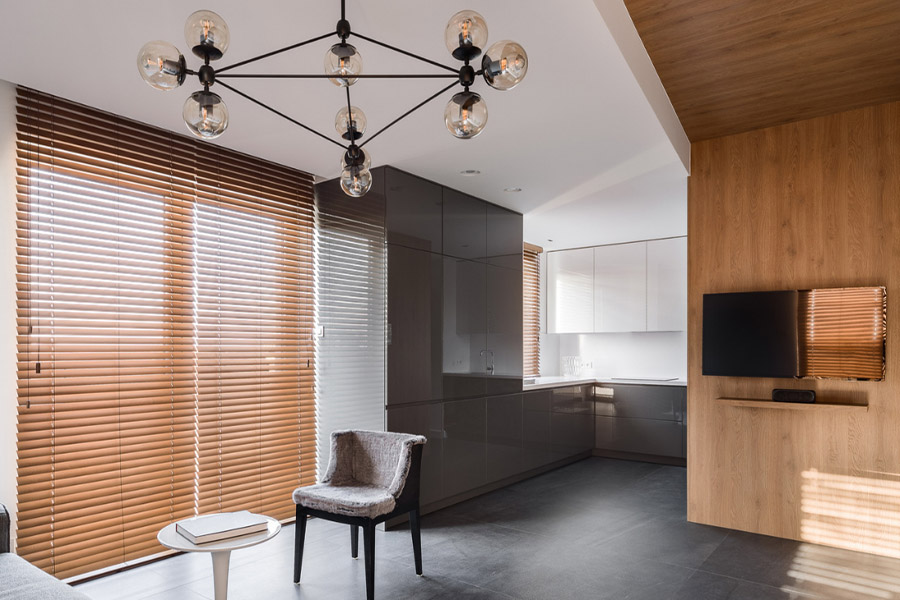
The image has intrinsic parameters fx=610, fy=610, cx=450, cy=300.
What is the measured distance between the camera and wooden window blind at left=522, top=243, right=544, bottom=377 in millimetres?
7164

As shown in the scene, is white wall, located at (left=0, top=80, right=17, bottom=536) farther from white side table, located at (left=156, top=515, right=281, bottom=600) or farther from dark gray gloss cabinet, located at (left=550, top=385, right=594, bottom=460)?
dark gray gloss cabinet, located at (left=550, top=385, right=594, bottom=460)

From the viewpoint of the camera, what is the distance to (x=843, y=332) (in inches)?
138

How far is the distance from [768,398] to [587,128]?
205cm

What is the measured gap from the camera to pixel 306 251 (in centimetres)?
432

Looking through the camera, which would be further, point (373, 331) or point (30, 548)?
point (373, 331)

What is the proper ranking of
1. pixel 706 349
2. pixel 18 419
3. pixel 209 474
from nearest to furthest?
pixel 18 419, pixel 209 474, pixel 706 349

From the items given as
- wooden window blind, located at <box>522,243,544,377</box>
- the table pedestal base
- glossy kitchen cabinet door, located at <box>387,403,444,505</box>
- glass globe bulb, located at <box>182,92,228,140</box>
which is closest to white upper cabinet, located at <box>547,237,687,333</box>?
wooden window blind, located at <box>522,243,544,377</box>

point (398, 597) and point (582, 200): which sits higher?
point (582, 200)

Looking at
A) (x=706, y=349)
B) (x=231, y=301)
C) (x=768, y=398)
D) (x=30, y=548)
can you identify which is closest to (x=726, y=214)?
(x=706, y=349)

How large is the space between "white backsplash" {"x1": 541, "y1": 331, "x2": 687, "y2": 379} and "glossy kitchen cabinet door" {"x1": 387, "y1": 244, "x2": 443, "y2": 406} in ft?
10.7

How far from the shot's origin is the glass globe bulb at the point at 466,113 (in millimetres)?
1672

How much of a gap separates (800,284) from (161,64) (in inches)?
145

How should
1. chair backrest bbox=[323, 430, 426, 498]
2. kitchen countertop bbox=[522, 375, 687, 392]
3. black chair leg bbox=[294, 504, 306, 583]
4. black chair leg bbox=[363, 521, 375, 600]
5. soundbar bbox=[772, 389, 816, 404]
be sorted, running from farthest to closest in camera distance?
1. kitchen countertop bbox=[522, 375, 687, 392]
2. soundbar bbox=[772, 389, 816, 404]
3. chair backrest bbox=[323, 430, 426, 498]
4. black chair leg bbox=[294, 504, 306, 583]
5. black chair leg bbox=[363, 521, 375, 600]

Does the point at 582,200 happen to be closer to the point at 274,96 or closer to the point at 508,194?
the point at 508,194
